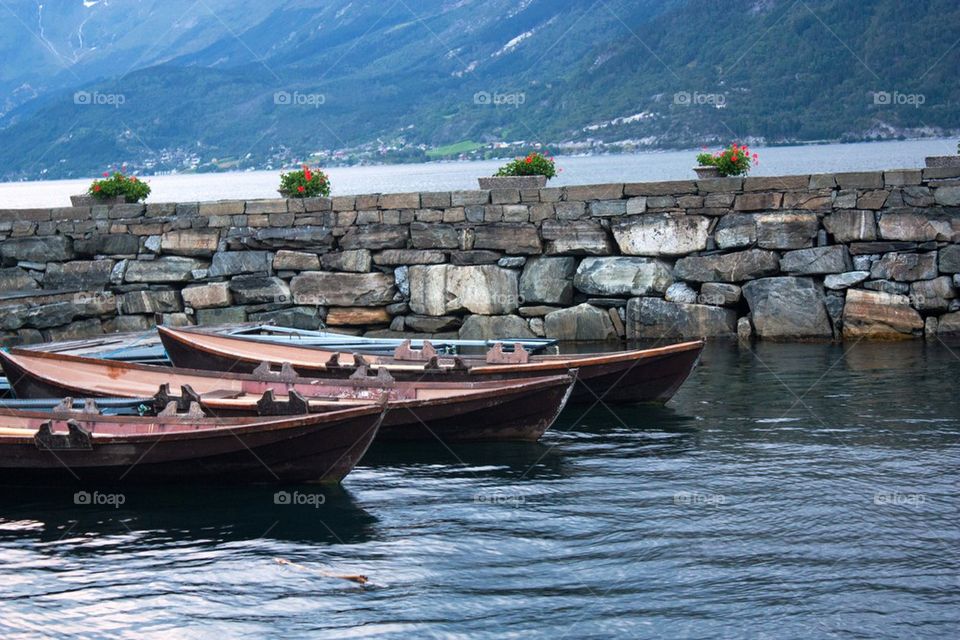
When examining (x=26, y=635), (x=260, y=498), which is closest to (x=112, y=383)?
(x=260, y=498)

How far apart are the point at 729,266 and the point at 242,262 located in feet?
24.8

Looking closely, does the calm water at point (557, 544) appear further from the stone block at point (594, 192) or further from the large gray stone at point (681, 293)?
the stone block at point (594, 192)

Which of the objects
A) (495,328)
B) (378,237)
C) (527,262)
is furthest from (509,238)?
(378,237)

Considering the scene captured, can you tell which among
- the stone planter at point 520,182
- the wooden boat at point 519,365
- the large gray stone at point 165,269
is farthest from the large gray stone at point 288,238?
the wooden boat at point 519,365

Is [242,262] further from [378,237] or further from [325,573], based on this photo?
[325,573]

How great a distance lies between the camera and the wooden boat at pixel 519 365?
12.6 m

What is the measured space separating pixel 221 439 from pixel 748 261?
9488 mm

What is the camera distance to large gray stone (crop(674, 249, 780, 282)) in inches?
667

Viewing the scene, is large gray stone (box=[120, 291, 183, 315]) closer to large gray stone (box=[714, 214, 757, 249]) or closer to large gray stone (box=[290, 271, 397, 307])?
large gray stone (box=[290, 271, 397, 307])

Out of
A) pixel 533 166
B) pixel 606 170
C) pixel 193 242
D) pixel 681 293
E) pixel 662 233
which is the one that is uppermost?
pixel 606 170

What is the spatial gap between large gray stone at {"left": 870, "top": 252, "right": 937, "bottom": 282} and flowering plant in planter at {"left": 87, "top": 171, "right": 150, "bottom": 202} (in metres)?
11.7

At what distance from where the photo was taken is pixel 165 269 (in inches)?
759

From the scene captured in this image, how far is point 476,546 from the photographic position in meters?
8.98

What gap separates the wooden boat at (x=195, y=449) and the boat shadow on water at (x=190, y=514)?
165 mm
